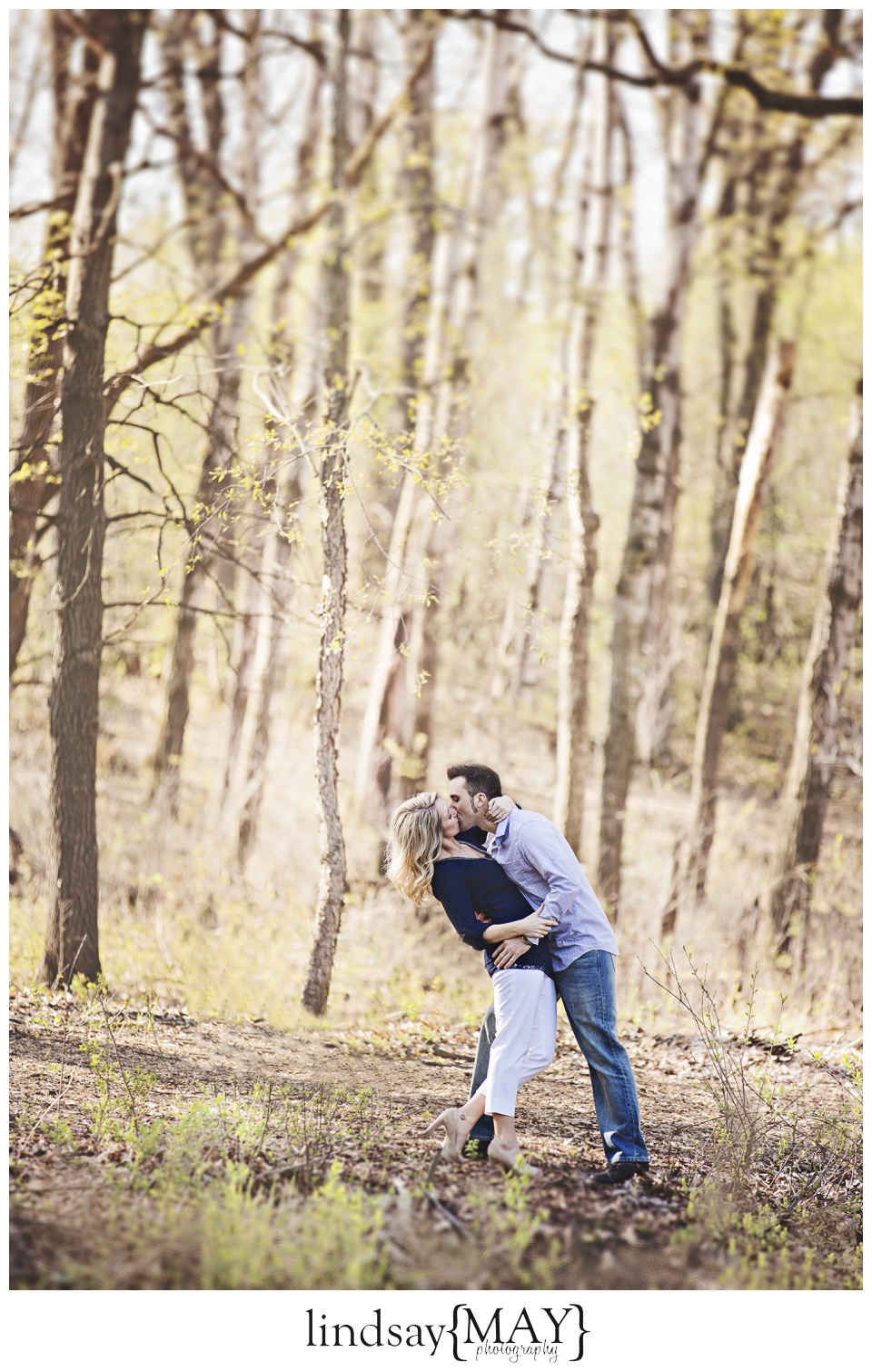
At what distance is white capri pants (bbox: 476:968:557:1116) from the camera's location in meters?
4.12

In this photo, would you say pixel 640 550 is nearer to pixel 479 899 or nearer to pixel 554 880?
pixel 554 880

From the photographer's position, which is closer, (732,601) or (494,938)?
(494,938)

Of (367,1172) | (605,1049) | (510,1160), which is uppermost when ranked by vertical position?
(605,1049)

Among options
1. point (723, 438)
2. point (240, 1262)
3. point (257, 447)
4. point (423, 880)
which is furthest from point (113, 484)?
point (723, 438)

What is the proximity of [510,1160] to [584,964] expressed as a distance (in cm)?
90

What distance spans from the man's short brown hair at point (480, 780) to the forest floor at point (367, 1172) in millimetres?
1652

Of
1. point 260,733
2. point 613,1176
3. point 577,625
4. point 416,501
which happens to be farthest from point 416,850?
point 260,733

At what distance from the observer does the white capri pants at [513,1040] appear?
412 cm

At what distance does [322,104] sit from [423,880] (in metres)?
11.9

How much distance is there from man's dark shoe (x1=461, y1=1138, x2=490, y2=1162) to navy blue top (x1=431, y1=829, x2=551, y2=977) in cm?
84

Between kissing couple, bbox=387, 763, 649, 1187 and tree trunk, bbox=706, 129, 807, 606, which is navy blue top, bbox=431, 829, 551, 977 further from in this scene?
tree trunk, bbox=706, 129, 807, 606

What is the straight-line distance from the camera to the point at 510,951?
4129 millimetres

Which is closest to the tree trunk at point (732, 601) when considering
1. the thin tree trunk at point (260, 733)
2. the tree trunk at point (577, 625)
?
the tree trunk at point (577, 625)

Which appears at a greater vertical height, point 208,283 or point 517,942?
point 208,283
